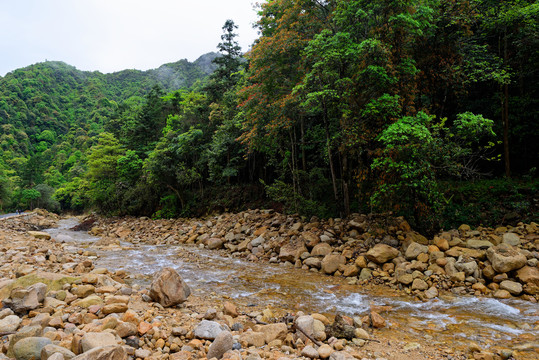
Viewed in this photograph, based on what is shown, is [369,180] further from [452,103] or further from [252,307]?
[252,307]

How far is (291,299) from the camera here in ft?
20.3

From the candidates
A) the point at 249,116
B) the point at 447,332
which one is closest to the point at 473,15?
the point at 249,116

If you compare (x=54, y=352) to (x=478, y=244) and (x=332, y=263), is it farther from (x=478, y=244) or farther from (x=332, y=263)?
(x=478, y=244)

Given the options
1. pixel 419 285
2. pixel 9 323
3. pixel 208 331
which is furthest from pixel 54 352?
pixel 419 285

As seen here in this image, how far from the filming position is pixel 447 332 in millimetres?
4535

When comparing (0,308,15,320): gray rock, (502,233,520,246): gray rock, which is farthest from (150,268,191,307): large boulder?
(502,233,520,246): gray rock

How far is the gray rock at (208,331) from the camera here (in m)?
3.70

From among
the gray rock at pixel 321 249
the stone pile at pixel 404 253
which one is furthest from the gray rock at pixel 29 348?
the gray rock at pixel 321 249

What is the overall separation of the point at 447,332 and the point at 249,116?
10.0m

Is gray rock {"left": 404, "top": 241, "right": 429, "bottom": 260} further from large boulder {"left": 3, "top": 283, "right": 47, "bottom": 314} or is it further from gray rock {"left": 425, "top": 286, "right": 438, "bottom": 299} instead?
large boulder {"left": 3, "top": 283, "right": 47, "bottom": 314}

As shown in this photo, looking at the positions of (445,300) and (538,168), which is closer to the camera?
(445,300)

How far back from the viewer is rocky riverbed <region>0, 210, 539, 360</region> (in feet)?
11.3

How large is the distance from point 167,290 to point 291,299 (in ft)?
9.05

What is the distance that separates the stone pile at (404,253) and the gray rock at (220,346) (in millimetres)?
4873
